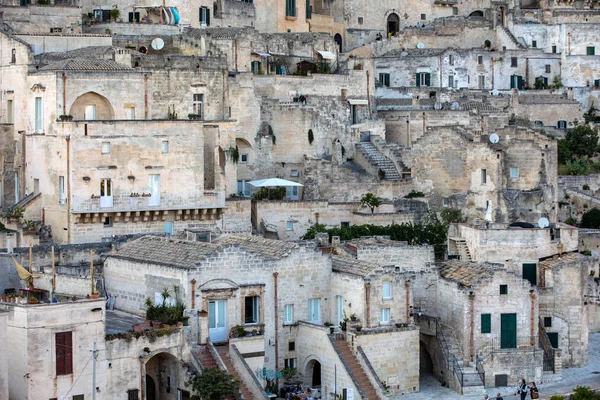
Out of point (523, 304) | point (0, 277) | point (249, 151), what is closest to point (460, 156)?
point (249, 151)

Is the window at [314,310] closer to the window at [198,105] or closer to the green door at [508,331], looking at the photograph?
the green door at [508,331]

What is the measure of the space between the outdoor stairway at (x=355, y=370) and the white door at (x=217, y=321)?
337 centimetres

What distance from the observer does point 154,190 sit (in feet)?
195

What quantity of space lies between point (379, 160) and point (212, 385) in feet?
74.9

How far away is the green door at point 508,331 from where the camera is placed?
180 feet

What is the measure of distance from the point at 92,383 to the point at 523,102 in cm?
3628

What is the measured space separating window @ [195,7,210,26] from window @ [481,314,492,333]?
26379 millimetres

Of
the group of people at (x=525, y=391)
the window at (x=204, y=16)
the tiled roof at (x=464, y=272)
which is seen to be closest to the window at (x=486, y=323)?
the tiled roof at (x=464, y=272)

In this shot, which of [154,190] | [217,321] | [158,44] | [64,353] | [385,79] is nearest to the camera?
[64,353]

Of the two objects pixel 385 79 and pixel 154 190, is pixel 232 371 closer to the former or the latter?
pixel 154 190

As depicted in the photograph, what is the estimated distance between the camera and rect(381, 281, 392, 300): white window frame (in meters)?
52.2

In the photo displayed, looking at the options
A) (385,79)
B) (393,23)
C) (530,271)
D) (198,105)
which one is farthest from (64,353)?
(393,23)

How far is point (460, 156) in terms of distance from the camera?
66688 millimetres

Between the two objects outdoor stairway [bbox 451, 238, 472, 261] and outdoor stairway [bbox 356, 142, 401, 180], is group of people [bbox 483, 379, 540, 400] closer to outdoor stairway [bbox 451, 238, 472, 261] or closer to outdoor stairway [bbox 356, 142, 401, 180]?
outdoor stairway [bbox 451, 238, 472, 261]
